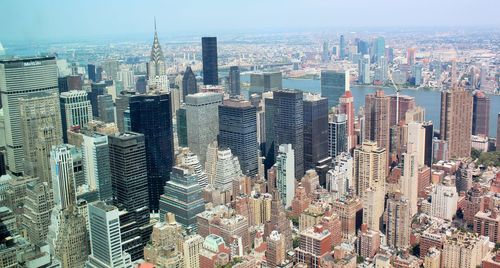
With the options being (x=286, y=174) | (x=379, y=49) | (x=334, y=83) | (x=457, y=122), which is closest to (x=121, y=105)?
(x=286, y=174)

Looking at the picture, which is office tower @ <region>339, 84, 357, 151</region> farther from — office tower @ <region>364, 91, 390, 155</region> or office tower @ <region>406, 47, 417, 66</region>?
office tower @ <region>406, 47, 417, 66</region>

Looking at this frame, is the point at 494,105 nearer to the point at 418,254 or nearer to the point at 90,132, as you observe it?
the point at 418,254

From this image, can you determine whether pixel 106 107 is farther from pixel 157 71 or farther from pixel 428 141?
pixel 428 141

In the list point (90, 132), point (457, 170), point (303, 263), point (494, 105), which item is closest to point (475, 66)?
point (494, 105)

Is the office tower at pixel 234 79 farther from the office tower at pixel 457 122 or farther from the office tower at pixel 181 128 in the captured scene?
the office tower at pixel 457 122

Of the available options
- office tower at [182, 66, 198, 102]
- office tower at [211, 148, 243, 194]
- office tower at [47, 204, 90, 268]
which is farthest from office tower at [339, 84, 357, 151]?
office tower at [47, 204, 90, 268]
